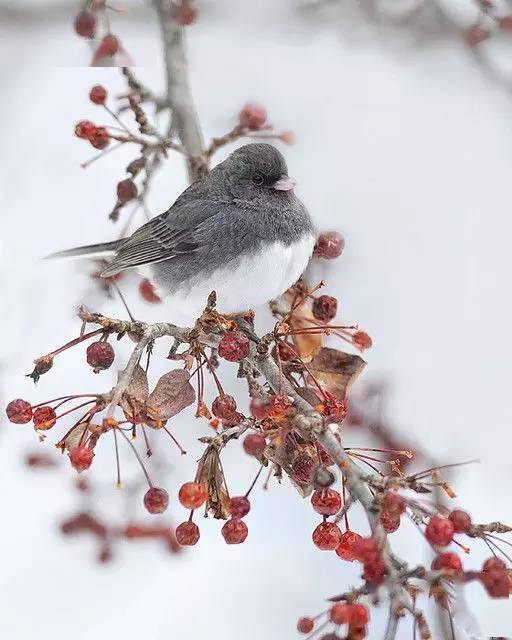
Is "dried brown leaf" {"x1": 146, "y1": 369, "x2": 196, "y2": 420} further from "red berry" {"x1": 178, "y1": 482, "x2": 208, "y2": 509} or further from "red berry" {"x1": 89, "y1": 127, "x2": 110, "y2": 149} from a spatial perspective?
"red berry" {"x1": 89, "y1": 127, "x2": 110, "y2": 149}

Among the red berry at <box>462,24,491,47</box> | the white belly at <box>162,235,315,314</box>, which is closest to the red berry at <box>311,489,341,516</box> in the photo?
the white belly at <box>162,235,315,314</box>

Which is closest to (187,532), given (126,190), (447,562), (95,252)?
(447,562)

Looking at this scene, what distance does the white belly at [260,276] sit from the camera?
2.29m

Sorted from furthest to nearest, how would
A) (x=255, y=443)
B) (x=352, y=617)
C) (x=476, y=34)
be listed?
(x=476, y=34), (x=255, y=443), (x=352, y=617)

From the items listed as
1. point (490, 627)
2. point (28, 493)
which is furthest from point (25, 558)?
point (490, 627)

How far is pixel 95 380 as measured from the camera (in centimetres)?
345

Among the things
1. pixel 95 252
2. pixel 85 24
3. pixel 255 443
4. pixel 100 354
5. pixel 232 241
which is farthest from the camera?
pixel 95 252

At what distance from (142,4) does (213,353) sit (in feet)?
6.40

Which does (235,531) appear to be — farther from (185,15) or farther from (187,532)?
(185,15)

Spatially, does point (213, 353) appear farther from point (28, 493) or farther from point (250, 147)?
point (28, 493)

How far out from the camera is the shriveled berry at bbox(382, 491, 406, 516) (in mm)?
1295

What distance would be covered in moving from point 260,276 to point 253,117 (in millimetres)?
548

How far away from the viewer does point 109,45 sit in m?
2.43

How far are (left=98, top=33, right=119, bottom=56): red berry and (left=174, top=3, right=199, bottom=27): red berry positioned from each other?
0.29 metres
